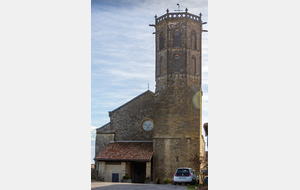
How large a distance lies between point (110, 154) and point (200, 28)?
13040 millimetres

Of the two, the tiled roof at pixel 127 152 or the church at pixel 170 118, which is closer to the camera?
the church at pixel 170 118

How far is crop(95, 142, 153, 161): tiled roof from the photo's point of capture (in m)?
27.1

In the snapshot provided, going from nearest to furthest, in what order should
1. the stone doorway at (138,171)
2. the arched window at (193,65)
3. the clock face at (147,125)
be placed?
the arched window at (193,65), the stone doorway at (138,171), the clock face at (147,125)

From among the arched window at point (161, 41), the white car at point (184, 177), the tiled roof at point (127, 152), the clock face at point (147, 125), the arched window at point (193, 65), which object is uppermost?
the arched window at point (161, 41)

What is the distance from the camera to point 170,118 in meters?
27.3

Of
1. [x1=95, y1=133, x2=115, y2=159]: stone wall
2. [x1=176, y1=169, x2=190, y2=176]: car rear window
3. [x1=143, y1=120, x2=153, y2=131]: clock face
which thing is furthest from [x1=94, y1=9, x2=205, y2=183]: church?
[x1=176, y1=169, x2=190, y2=176]: car rear window

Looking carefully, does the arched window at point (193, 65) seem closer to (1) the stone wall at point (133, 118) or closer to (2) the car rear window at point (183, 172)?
(1) the stone wall at point (133, 118)

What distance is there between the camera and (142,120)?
3122cm

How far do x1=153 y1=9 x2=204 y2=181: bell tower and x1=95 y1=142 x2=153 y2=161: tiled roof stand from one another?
0.97m

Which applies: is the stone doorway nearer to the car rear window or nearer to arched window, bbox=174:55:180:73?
arched window, bbox=174:55:180:73

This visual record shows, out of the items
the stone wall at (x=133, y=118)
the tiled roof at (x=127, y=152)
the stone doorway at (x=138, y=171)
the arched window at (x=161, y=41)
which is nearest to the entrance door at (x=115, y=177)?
the tiled roof at (x=127, y=152)

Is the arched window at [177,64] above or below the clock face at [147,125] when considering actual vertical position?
above

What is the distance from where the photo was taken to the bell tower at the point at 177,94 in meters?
26.5
